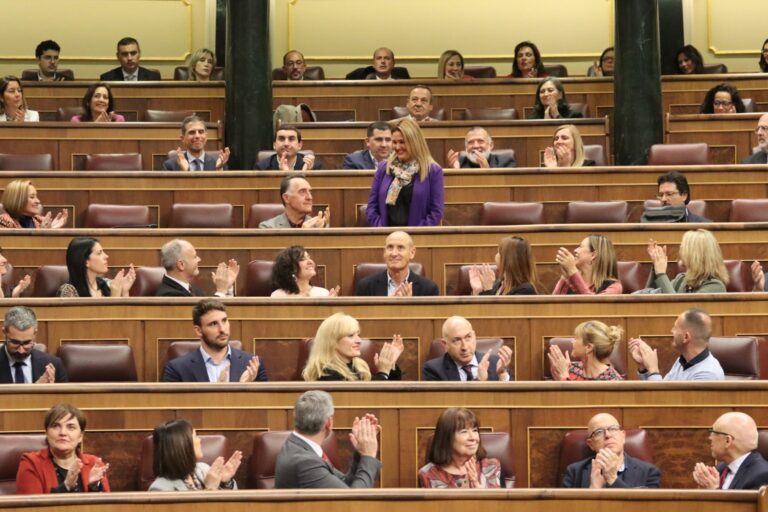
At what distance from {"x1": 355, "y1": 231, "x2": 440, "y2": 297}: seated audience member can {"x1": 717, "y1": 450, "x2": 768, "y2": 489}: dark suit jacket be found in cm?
177

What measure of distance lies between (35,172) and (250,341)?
2.19 meters

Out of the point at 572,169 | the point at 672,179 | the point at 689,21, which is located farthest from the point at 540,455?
the point at 689,21

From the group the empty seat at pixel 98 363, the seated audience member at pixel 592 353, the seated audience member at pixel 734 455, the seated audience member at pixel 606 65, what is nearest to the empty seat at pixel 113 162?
the empty seat at pixel 98 363

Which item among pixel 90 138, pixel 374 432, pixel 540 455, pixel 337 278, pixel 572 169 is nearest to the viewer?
pixel 374 432

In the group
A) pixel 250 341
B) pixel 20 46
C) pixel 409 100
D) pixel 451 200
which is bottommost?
pixel 250 341

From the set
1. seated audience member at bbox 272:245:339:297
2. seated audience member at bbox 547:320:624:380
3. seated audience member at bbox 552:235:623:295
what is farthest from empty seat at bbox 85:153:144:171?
seated audience member at bbox 547:320:624:380

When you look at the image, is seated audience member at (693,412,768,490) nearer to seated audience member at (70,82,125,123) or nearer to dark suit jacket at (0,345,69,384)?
dark suit jacket at (0,345,69,384)

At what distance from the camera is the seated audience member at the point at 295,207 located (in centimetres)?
703

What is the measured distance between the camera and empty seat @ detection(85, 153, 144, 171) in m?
8.13

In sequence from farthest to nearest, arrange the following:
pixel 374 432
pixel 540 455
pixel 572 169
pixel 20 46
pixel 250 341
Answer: pixel 20 46
pixel 572 169
pixel 250 341
pixel 540 455
pixel 374 432

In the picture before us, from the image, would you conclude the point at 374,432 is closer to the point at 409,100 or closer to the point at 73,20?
the point at 409,100

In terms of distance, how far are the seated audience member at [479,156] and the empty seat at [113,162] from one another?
1.66 m

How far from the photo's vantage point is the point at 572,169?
25.2 ft

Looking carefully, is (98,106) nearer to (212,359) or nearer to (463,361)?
(212,359)
